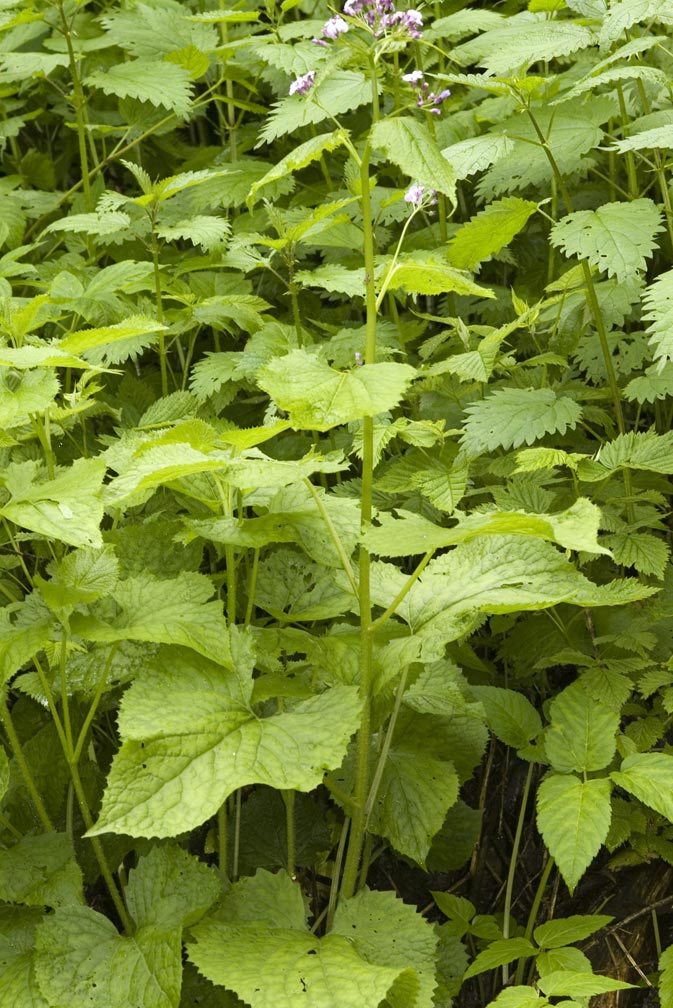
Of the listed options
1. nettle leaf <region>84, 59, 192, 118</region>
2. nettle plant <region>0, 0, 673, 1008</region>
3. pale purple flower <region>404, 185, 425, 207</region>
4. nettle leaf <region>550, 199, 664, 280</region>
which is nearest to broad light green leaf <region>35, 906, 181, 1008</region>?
nettle plant <region>0, 0, 673, 1008</region>

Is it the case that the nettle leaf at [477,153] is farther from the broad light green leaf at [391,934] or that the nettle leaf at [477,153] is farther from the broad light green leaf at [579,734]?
the broad light green leaf at [391,934]

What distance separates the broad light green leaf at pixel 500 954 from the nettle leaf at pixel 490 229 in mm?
1250

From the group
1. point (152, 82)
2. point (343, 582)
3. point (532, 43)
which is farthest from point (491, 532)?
point (152, 82)

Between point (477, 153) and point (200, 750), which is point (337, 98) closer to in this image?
point (477, 153)

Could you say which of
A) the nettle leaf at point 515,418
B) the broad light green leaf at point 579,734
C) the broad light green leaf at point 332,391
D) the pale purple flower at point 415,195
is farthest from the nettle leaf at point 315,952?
the pale purple flower at point 415,195

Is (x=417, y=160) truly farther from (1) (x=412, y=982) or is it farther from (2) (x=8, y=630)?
(1) (x=412, y=982)

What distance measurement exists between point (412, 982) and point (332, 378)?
80 centimetres

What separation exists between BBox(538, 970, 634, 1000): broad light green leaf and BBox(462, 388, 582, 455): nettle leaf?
0.87m

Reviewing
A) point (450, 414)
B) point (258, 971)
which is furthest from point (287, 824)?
point (450, 414)

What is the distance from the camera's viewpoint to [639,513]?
196 centimetres

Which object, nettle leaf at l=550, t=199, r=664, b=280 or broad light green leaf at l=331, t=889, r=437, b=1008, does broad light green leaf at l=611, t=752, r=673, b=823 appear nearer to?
broad light green leaf at l=331, t=889, r=437, b=1008

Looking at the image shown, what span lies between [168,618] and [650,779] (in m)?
0.76

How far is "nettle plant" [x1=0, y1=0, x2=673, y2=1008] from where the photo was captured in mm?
1325

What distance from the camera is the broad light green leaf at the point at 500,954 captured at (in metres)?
1.57
